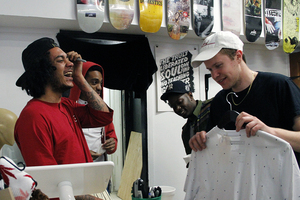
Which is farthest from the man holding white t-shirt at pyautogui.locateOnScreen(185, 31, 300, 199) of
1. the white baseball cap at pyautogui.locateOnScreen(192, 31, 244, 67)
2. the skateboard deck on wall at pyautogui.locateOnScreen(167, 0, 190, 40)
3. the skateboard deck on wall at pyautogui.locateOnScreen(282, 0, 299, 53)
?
the skateboard deck on wall at pyautogui.locateOnScreen(282, 0, 299, 53)

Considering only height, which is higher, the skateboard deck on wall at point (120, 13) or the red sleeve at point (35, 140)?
the skateboard deck on wall at point (120, 13)

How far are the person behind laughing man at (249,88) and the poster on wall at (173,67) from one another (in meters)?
1.83

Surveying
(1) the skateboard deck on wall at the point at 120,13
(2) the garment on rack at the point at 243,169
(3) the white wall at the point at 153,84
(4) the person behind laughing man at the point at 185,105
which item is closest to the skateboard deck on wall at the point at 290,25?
(3) the white wall at the point at 153,84

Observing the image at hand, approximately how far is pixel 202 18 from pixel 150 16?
2.34 ft

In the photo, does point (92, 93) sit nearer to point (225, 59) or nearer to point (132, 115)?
point (225, 59)

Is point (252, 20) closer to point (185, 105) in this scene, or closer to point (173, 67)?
point (173, 67)

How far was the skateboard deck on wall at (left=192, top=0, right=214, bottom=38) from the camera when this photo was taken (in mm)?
3373

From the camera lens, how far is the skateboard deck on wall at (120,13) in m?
2.95

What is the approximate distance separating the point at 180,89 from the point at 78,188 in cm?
179

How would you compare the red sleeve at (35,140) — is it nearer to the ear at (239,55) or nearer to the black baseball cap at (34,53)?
the black baseball cap at (34,53)

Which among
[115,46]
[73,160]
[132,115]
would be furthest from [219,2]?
[73,160]

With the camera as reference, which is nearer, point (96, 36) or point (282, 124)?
point (282, 124)

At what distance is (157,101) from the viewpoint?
356cm

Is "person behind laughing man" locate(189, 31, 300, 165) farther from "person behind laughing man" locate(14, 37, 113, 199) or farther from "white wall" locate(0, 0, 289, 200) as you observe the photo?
"white wall" locate(0, 0, 289, 200)
